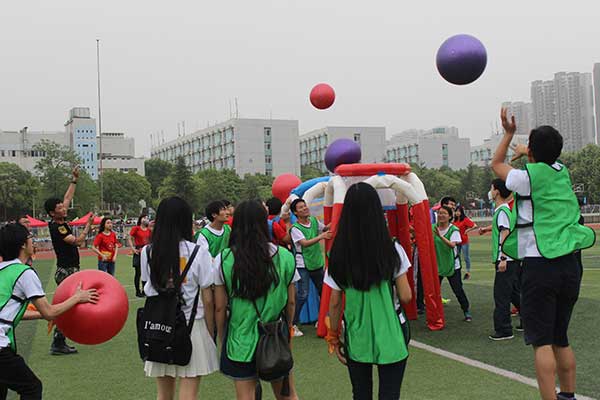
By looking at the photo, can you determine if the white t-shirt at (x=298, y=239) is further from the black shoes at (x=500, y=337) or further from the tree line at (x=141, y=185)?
the tree line at (x=141, y=185)

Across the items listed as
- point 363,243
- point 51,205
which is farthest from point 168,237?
point 51,205

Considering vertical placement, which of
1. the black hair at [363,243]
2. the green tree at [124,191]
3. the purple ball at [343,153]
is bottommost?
the black hair at [363,243]

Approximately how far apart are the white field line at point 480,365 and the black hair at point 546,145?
207 centimetres

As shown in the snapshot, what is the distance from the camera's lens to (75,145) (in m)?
113

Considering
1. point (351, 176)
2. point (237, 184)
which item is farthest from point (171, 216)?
point (237, 184)

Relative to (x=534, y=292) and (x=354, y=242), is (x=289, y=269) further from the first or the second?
(x=534, y=292)

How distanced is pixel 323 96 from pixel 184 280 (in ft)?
22.9

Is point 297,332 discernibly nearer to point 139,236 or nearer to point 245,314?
point 245,314

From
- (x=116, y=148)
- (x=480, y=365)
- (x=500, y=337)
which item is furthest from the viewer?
(x=116, y=148)

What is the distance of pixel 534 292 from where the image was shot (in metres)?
4.26

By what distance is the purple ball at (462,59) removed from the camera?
7398 mm

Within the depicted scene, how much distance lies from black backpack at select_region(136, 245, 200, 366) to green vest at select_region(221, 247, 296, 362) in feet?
0.89

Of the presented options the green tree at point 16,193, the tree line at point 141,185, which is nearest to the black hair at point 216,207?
the tree line at point 141,185

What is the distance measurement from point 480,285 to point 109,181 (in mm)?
74326
